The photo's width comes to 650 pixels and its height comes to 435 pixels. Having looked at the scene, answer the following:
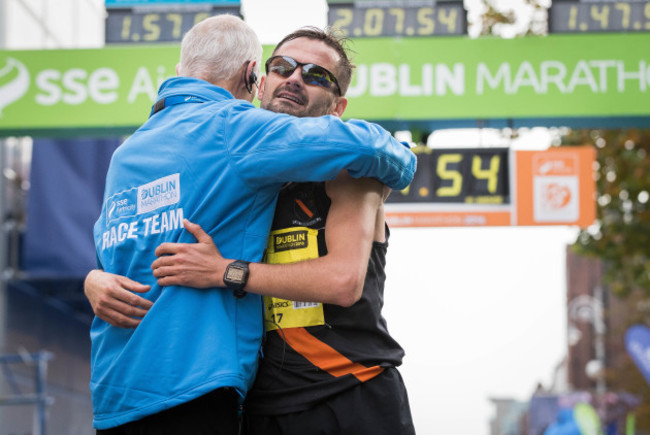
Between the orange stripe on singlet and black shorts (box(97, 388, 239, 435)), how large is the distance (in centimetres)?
30

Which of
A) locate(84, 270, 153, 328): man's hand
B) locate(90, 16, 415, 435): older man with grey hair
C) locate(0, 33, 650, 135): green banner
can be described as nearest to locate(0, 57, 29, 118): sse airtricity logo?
locate(0, 33, 650, 135): green banner

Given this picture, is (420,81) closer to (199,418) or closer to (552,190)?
(552,190)

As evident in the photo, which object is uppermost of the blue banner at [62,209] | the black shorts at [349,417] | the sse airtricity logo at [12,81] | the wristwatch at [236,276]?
the sse airtricity logo at [12,81]

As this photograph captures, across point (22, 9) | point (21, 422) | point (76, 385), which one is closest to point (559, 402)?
point (76, 385)

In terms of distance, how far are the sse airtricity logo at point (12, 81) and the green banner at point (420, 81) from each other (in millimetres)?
10

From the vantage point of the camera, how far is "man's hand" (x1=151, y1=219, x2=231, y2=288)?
2.77 meters

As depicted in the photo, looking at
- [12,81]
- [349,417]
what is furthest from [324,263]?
[12,81]

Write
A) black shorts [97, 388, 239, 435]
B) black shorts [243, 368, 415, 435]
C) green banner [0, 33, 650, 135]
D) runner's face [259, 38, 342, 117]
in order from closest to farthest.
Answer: black shorts [97, 388, 239, 435], black shorts [243, 368, 415, 435], runner's face [259, 38, 342, 117], green banner [0, 33, 650, 135]

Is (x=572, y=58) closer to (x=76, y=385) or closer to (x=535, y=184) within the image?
(x=535, y=184)

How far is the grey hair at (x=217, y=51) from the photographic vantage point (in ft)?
10.5

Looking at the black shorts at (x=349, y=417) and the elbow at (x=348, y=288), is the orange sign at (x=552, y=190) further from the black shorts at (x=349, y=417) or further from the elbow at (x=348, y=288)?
the elbow at (x=348, y=288)

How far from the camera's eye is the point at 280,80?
3463mm

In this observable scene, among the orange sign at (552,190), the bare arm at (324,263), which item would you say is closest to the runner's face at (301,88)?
the bare arm at (324,263)

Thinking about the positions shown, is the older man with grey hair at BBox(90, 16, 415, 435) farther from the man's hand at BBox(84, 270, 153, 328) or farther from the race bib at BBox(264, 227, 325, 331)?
the race bib at BBox(264, 227, 325, 331)
